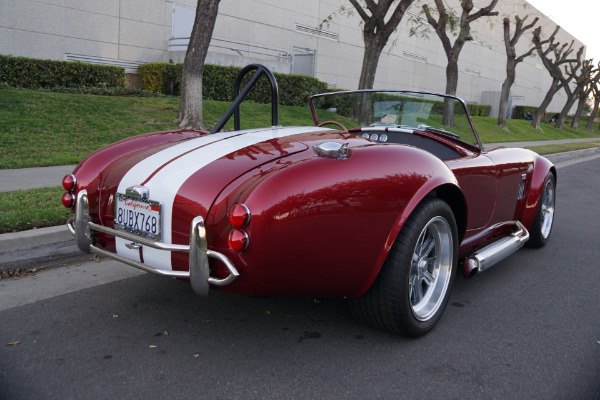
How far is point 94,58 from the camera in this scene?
55.3ft

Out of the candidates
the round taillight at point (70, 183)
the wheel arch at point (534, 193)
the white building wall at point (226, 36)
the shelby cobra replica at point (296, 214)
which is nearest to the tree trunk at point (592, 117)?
the white building wall at point (226, 36)

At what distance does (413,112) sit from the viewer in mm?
3803

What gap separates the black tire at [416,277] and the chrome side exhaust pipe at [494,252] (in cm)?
24

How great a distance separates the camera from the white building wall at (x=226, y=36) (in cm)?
1545

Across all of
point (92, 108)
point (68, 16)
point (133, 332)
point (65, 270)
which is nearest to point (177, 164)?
point (133, 332)

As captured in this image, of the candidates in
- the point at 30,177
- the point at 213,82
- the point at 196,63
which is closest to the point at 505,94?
the point at 213,82

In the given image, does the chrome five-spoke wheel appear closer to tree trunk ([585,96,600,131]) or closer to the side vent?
the side vent

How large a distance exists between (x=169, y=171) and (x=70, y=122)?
8159 mm

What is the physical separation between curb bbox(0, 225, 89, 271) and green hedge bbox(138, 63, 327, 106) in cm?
1217

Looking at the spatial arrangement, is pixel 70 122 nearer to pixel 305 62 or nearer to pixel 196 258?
pixel 196 258

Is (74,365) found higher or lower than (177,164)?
lower

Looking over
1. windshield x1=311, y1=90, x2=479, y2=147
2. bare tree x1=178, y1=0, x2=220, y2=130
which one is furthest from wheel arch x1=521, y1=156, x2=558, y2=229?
bare tree x1=178, y1=0, x2=220, y2=130

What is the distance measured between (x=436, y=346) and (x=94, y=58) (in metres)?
16.7

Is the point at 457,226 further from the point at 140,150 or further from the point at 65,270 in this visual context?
the point at 65,270
